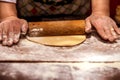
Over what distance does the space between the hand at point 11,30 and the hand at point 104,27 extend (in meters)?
0.30

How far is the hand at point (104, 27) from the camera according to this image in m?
1.12

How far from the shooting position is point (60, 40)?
111 cm

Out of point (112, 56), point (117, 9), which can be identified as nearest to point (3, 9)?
point (112, 56)

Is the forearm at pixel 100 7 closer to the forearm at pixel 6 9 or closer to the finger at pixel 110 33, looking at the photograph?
the finger at pixel 110 33

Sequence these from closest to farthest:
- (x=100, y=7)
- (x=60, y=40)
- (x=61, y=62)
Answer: (x=61, y=62)
(x=60, y=40)
(x=100, y=7)

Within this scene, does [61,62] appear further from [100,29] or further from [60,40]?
[100,29]

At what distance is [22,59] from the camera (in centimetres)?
96

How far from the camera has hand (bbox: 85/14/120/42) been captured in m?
1.12

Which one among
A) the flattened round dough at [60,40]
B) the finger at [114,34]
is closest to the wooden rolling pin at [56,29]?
the flattened round dough at [60,40]

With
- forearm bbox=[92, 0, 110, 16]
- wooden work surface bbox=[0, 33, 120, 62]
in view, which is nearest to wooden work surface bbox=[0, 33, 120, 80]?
wooden work surface bbox=[0, 33, 120, 62]

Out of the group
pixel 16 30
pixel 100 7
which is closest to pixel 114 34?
pixel 100 7

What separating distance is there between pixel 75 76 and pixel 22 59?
0.22 metres

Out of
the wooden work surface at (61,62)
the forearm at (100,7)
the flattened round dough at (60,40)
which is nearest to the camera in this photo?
the wooden work surface at (61,62)

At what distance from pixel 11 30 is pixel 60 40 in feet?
0.74
